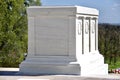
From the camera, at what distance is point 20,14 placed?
31844 mm

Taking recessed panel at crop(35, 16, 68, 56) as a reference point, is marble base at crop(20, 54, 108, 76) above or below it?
below

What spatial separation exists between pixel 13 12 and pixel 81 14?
1270 centimetres

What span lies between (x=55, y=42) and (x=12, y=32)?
40.8ft

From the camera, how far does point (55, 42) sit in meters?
18.4

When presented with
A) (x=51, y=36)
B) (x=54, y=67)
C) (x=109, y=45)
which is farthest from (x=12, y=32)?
(x=109, y=45)

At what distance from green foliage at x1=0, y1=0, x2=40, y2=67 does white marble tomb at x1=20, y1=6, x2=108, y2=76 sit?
11255mm

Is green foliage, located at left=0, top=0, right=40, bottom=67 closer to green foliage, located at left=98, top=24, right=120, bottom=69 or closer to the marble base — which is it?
the marble base

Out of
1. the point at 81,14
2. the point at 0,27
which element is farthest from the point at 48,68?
the point at 0,27

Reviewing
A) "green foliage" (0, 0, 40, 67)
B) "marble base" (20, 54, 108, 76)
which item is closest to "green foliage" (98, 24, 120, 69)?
"green foliage" (0, 0, 40, 67)

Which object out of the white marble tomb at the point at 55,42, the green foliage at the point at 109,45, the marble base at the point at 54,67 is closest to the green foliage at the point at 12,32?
the white marble tomb at the point at 55,42

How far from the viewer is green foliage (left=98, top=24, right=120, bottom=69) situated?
46469 millimetres

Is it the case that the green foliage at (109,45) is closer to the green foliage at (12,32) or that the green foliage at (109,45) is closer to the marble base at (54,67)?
the green foliage at (12,32)

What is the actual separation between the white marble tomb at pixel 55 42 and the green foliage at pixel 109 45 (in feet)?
89.1

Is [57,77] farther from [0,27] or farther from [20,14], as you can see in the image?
[20,14]
